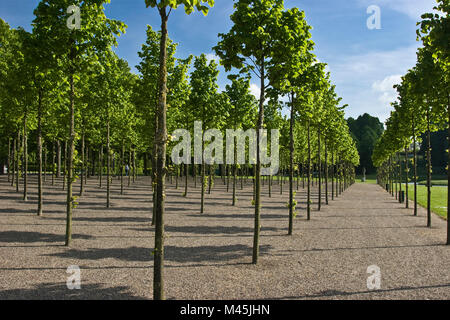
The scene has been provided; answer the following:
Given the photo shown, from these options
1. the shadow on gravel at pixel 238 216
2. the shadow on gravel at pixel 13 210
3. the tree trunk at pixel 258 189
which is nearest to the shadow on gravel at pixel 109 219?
the shadow on gravel at pixel 13 210

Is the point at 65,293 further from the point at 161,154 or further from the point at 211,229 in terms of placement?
the point at 211,229

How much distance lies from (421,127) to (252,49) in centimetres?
1552

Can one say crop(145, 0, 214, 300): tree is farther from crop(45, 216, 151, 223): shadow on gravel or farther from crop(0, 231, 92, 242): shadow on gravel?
crop(45, 216, 151, 223): shadow on gravel

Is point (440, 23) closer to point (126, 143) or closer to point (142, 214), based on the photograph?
point (142, 214)

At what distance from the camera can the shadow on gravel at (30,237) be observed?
1298 centimetres

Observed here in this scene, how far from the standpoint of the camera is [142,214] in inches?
811

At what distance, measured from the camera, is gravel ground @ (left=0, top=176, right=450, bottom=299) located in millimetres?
8258

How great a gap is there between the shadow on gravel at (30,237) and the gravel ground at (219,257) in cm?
4

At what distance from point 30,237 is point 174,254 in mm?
6402

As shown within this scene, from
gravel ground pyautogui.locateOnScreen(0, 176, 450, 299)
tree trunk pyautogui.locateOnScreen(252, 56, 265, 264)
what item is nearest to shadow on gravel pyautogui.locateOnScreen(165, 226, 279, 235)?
gravel ground pyautogui.locateOnScreen(0, 176, 450, 299)

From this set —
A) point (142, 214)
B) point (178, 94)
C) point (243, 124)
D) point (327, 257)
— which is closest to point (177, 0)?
point (327, 257)

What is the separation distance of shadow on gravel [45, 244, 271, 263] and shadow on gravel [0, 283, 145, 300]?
2.62 m

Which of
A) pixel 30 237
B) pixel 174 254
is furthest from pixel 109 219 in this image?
pixel 174 254

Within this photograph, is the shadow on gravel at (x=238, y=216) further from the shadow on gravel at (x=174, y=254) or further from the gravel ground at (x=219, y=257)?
the shadow on gravel at (x=174, y=254)
